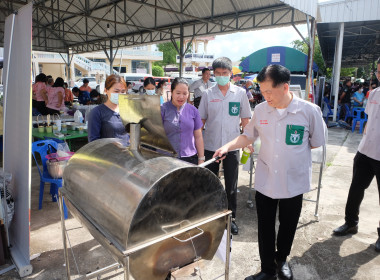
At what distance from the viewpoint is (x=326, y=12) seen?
902cm

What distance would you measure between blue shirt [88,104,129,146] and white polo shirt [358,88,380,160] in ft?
7.22

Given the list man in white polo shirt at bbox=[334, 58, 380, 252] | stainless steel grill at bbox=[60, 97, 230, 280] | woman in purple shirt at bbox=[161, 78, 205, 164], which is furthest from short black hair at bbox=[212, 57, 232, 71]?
stainless steel grill at bbox=[60, 97, 230, 280]

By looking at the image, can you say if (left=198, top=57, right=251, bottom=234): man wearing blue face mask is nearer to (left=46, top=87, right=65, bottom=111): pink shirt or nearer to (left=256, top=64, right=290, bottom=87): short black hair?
(left=256, top=64, right=290, bottom=87): short black hair

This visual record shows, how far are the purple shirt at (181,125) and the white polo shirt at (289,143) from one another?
2.46 feet

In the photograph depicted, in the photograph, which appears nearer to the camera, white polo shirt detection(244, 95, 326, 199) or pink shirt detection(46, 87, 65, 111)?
white polo shirt detection(244, 95, 326, 199)

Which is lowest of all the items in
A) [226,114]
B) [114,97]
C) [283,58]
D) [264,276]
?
[264,276]

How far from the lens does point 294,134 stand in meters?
1.91

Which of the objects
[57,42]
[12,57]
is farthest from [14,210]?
[57,42]

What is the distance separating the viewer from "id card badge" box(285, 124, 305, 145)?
6.25 feet

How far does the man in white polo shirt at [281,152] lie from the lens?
186 centimetres

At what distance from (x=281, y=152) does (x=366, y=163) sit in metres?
1.27

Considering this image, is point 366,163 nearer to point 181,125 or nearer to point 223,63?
point 223,63

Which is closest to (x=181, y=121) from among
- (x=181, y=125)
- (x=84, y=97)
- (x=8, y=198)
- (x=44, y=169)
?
(x=181, y=125)

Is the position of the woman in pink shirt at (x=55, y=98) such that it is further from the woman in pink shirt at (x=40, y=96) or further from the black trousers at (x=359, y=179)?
the black trousers at (x=359, y=179)
